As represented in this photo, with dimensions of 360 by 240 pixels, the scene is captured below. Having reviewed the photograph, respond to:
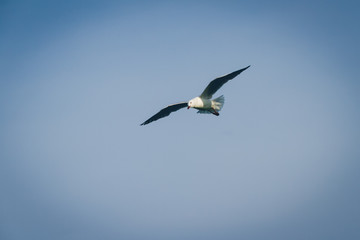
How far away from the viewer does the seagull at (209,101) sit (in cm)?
1789

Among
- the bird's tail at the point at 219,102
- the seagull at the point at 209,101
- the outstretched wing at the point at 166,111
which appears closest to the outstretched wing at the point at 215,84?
the seagull at the point at 209,101

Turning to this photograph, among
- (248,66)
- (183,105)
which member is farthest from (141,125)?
(248,66)

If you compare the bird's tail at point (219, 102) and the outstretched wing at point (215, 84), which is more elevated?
the outstretched wing at point (215, 84)

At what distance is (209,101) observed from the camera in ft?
62.2

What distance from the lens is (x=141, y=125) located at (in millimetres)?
21141

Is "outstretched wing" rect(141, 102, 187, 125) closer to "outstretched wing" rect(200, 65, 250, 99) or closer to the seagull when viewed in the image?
the seagull

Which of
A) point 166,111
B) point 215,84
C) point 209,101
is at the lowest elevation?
point 209,101

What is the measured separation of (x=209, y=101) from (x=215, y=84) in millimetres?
1198

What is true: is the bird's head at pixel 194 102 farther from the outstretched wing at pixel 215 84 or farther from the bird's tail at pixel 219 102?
the bird's tail at pixel 219 102

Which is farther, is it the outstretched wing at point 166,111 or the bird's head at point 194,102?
the outstretched wing at point 166,111

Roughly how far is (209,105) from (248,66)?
10.7ft

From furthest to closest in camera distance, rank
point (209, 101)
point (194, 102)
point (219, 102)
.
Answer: point (219, 102)
point (209, 101)
point (194, 102)

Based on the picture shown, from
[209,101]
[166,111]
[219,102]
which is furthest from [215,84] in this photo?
[166,111]

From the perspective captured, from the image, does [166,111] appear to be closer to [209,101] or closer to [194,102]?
[194,102]
